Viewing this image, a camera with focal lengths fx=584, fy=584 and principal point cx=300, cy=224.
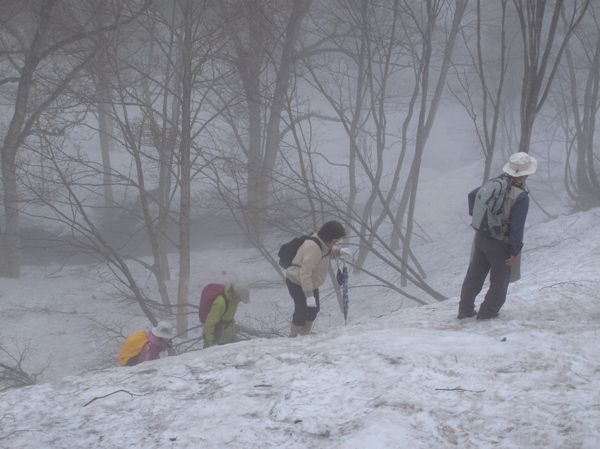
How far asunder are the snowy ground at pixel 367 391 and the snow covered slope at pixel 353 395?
0.04 ft

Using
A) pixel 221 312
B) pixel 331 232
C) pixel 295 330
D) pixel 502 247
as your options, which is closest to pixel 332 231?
pixel 331 232

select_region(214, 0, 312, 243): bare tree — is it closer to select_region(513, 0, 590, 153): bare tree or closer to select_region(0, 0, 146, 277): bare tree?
select_region(0, 0, 146, 277): bare tree

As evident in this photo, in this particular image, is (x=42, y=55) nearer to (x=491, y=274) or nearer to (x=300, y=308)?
(x=300, y=308)

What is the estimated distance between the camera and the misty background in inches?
416

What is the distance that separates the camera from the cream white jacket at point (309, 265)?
5.67 metres

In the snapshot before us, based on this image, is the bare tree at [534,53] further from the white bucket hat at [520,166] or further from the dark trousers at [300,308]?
the dark trousers at [300,308]

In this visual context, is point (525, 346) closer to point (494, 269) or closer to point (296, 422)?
point (494, 269)

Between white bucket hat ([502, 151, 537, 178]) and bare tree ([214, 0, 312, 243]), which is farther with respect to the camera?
bare tree ([214, 0, 312, 243])

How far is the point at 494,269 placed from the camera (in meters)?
5.20

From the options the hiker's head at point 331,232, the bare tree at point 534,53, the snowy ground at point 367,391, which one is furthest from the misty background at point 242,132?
the snowy ground at point 367,391

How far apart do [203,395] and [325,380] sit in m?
0.86

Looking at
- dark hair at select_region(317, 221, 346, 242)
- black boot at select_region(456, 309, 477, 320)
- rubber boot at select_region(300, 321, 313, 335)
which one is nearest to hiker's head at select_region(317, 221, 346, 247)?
dark hair at select_region(317, 221, 346, 242)

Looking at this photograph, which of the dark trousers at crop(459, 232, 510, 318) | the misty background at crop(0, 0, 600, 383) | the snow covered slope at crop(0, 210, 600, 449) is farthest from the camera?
the misty background at crop(0, 0, 600, 383)

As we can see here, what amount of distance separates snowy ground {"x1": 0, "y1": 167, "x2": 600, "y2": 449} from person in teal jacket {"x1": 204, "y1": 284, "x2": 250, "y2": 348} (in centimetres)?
111
